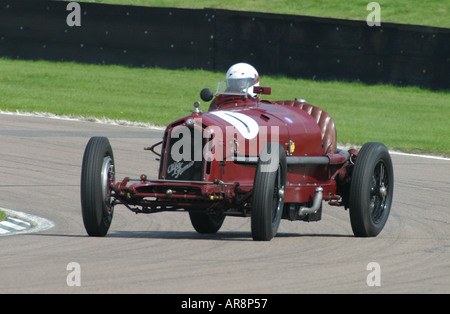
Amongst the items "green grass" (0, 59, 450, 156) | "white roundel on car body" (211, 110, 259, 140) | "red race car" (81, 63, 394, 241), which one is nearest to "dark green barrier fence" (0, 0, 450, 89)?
"green grass" (0, 59, 450, 156)

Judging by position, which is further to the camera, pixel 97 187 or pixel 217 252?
pixel 97 187

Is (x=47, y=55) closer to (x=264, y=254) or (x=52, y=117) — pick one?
(x=52, y=117)

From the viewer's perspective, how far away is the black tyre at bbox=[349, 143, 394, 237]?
29.9ft

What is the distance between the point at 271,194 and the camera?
825 centimetres

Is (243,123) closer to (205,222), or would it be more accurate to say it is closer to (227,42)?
(205,222)

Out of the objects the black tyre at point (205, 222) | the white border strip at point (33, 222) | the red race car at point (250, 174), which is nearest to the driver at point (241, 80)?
the red race car at point (250, 174)

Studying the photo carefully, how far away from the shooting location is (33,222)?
10055 mm

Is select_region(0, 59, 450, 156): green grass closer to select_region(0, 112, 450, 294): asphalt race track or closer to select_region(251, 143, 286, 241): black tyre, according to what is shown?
select_region(0, 112, 450, 294): asphalt race track

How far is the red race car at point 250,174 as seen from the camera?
8.50 metres

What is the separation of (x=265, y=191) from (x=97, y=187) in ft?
4.86

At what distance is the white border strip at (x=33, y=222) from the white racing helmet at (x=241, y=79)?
2.36 meters

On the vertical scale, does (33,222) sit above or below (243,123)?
below

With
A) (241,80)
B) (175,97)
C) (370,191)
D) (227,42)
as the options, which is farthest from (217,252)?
(227,42)
